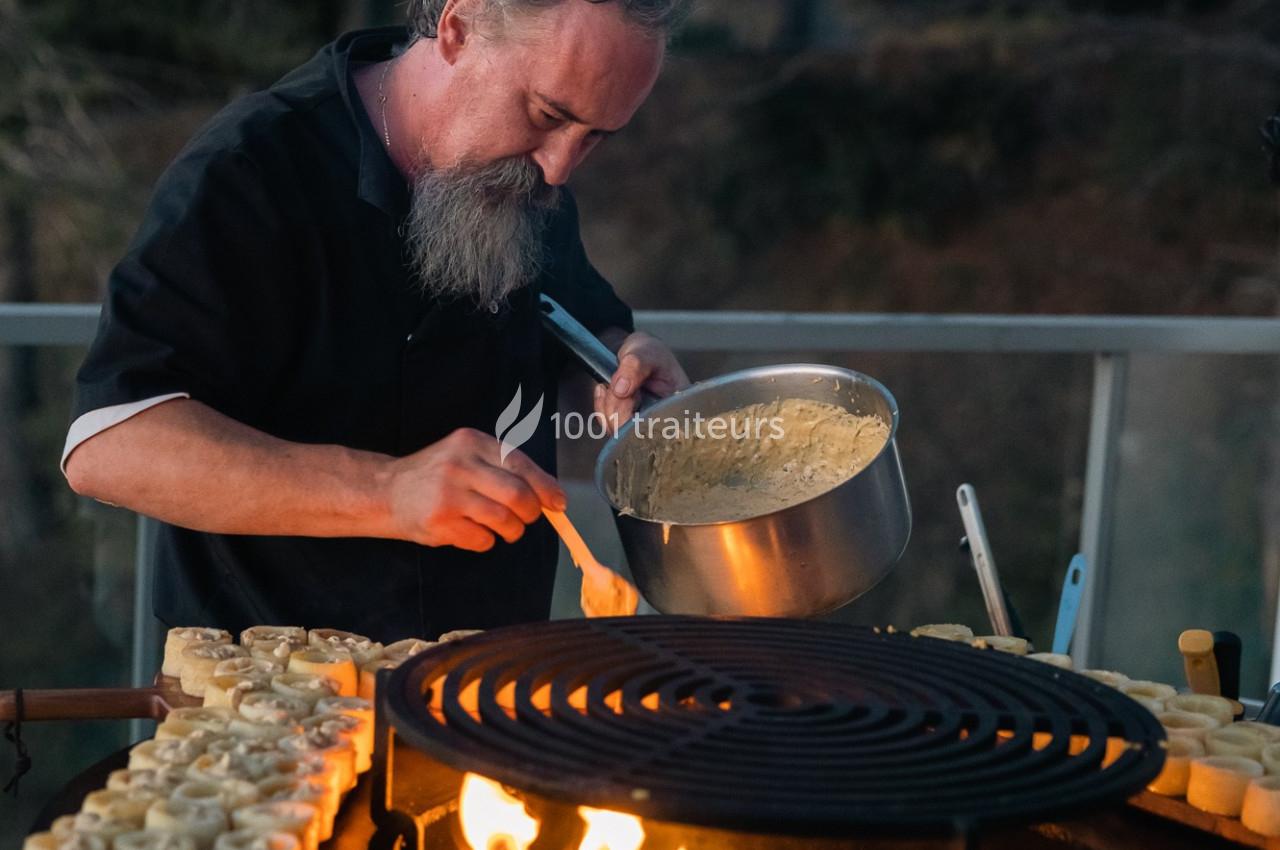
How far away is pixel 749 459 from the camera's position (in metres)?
1.77

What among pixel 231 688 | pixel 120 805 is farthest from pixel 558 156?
pixel 120 805

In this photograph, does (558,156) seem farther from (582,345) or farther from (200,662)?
(200,662)

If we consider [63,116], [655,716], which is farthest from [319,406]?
[63,116]

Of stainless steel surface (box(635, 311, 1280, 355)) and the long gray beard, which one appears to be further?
stainless steel surface (box(635, 311, 1280, 355))

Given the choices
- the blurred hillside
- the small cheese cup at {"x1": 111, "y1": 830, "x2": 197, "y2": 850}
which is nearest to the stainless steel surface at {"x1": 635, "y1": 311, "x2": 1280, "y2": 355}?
the small cheese cup at {"x1": 111, "y1": 830, "x2": 197, "y2": 850}

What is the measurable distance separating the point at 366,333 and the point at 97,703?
24.1 inches

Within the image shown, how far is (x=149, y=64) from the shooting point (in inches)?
324

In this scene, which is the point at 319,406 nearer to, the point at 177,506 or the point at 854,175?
the point at 177,506

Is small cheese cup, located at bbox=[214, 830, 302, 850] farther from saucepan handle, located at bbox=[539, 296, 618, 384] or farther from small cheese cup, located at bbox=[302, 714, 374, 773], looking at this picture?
saucepan handle, located at bbox=[539, 296, 618, 384]

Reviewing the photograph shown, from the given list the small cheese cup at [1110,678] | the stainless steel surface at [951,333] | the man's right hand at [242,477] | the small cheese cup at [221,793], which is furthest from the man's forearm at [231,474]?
the stainless steel surface at [951,333]

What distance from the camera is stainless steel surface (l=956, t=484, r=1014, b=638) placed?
160 centimetres

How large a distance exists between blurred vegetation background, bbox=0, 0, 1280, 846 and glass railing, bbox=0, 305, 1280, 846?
2.16 metres

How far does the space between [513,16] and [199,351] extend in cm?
52

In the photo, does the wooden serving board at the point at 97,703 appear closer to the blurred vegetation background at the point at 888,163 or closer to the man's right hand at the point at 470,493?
the man's right hand at the point at 470,493
